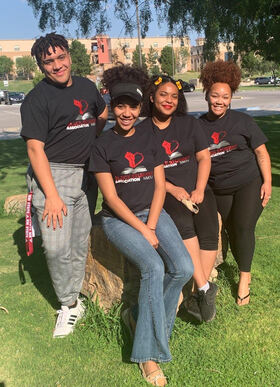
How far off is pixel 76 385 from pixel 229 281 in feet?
5.56

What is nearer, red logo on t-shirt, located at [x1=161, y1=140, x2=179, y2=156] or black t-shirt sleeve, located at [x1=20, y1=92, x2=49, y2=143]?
black t-shirt sleeve, located at [x1=20, y1=92, x2=49, y2=143]

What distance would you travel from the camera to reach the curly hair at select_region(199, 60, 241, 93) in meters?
3.28

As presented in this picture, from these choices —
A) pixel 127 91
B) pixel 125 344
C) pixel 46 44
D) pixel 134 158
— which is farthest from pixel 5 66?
pixel 125 344

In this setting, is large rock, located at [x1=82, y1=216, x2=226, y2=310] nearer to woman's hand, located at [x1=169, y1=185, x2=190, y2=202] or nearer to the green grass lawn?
the green grass lawn

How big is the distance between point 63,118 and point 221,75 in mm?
1256

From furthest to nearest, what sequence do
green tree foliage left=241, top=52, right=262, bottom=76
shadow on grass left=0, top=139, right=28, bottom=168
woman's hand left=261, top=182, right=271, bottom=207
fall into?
green tree foliage left=241, top=52, right=262, bottom=76 < shadow on grass left=0, top=139, right=28, bottom=168 < woman's hand left=261, top=182, right=271, bottom=207

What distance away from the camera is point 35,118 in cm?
281

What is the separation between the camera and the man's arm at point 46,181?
9.32 ft

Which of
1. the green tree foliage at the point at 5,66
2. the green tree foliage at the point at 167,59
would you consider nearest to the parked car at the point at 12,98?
the green tree foliage at the point at 167,59

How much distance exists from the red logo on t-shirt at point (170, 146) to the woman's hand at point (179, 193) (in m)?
0.26

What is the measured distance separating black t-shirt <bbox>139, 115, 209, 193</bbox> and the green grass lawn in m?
1.05

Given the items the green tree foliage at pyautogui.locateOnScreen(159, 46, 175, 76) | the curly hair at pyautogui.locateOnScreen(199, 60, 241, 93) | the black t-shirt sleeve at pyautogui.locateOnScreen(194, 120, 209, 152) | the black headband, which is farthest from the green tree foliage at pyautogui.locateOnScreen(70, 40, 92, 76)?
the black headband

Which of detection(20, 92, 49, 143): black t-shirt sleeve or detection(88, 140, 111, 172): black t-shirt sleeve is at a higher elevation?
detection(20, 92, 49, 143): black t-shirt sleeve

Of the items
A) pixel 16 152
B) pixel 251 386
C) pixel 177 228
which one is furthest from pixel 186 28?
pixel 251 386
